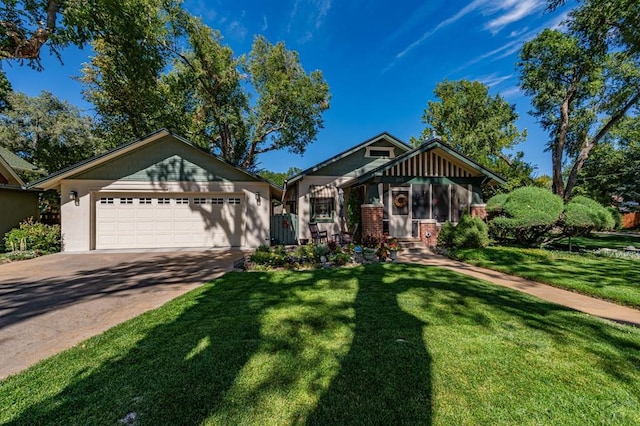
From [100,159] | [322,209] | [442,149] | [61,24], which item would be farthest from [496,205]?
[61,24]

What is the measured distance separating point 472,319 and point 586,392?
144cm

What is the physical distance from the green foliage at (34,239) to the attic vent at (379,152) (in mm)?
13980

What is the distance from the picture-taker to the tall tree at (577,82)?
14.9 metres

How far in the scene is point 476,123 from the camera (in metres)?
26.3

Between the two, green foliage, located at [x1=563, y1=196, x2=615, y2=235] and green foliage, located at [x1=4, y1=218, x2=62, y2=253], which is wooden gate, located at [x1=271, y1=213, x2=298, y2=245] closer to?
green foliage, located at [x1=4, y1=218, x2=62, y2=253]

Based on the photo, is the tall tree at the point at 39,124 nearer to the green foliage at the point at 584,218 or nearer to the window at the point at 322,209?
the window at the point at 322,209

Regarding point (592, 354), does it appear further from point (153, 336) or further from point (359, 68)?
point (359, 68)

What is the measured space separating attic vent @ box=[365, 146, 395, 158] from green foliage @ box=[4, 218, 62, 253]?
1398cm

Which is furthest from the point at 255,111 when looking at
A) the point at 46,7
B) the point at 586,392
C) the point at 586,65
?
the point at 586,392

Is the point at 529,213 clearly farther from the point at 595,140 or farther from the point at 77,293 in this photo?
the point at 595,140

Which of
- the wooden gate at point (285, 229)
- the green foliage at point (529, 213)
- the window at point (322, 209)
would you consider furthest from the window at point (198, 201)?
the green foliage at point (529, 213)

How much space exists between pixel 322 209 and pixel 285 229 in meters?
2.11

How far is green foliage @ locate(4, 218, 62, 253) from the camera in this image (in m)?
10.3

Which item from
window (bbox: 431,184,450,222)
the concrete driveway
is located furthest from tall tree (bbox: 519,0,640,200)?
the concrete driveway
